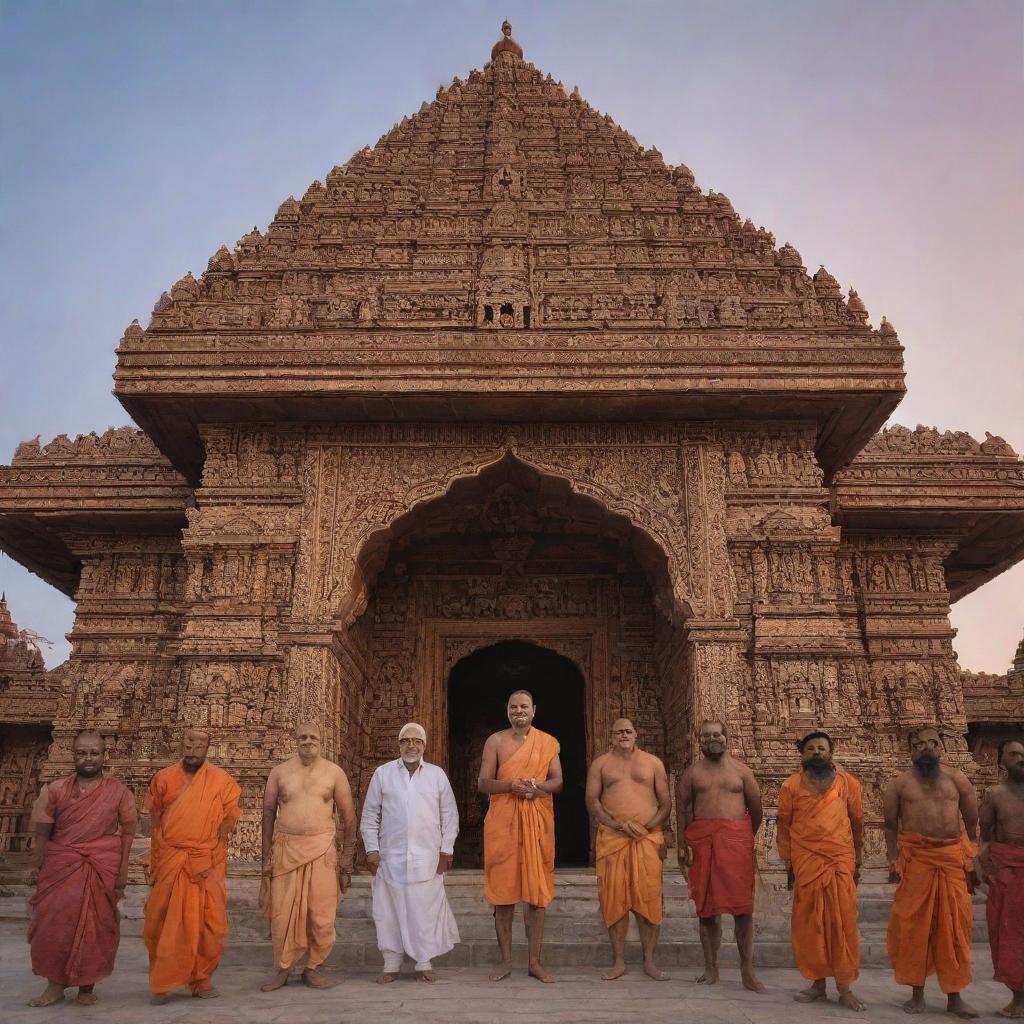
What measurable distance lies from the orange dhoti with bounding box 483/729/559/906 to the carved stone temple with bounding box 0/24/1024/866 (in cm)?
317

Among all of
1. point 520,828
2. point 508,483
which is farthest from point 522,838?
point 508,483

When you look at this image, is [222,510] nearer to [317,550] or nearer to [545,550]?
[317,550]

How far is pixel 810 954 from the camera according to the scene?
586 cm

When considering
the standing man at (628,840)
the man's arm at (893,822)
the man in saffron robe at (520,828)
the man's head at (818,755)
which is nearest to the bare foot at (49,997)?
the man in saffron robe at (520,828)

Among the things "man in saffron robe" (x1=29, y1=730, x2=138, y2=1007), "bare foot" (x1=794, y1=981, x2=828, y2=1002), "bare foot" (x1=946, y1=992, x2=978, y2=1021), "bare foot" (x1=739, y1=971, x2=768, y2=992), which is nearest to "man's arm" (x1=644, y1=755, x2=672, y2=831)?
"bare foot" (x1=739, y1=971, x2=768, y2=992)

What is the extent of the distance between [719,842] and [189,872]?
351 centimetres

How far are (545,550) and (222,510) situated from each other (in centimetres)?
450

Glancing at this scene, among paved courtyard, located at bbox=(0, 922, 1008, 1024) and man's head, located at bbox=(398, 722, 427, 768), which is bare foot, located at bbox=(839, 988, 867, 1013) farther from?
man's head, located at bbox=(398, 722, 427, 768)

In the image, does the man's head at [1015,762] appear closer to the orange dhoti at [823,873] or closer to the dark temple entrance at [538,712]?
the orange dhoti at [823,873]

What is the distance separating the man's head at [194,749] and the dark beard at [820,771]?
4.14 metres

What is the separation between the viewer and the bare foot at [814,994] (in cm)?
578

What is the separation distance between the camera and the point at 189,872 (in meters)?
6.19

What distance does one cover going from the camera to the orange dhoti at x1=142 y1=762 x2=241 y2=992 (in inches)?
231

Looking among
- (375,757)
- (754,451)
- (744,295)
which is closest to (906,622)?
(754,451)
